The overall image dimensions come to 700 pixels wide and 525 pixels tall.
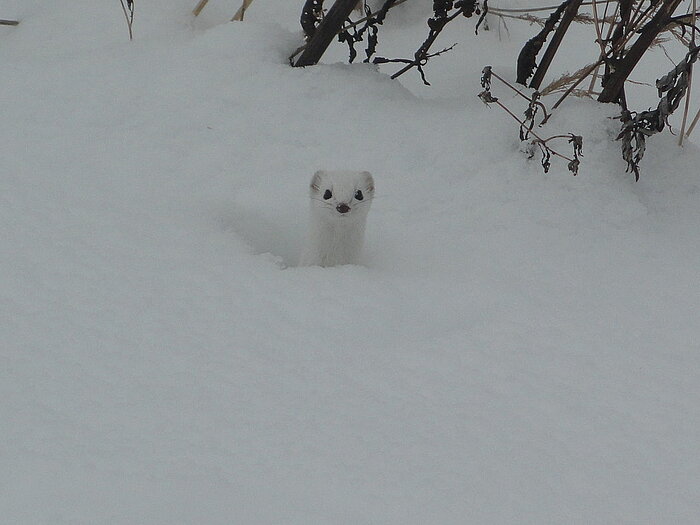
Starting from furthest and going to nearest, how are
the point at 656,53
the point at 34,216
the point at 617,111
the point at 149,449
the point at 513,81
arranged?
the point at 656,53 < the point at 513,81 < the point at 617,111 < the point at 34,216 < the point at 149,449

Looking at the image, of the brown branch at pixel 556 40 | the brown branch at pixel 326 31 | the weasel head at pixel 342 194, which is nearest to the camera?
the weasel head at pixel 342 194

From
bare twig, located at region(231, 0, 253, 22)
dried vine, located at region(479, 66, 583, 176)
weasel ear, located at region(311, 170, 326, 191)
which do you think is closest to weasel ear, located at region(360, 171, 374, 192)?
weasel ear, located at region(311, 170, 326, 191)

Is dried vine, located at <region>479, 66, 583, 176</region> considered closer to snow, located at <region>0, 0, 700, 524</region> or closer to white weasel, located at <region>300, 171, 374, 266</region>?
snow, located at <region>0, 0, 700, 524</region>

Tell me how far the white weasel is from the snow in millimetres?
136

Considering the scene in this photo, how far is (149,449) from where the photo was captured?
1273mm

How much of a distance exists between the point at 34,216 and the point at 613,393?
1.55 meters

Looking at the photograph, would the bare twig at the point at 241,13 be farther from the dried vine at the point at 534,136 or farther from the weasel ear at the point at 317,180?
the dried vine at the point at 534,136

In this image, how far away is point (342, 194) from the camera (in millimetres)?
2475

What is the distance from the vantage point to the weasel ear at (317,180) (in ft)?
8.39

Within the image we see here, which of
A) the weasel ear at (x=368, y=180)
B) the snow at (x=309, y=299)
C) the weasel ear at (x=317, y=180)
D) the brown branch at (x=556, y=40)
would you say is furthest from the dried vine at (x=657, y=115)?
the weasel ear at (x=317, y=180)

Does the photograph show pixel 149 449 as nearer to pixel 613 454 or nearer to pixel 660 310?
pixel 613 454

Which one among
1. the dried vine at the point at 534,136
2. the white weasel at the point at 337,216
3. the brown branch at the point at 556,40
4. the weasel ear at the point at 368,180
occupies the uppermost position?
the brown branch at the point at 556,40

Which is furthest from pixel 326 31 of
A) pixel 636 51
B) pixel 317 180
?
pixel 636 51

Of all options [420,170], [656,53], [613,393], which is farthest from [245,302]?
[656,53]
